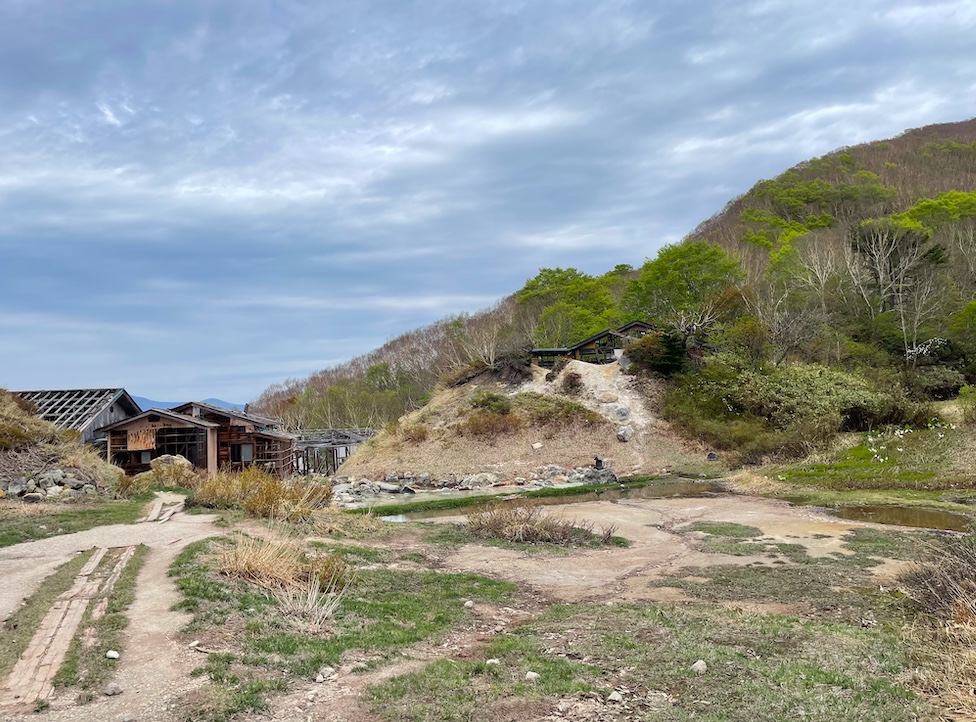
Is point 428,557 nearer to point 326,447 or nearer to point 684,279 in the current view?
point 326,447

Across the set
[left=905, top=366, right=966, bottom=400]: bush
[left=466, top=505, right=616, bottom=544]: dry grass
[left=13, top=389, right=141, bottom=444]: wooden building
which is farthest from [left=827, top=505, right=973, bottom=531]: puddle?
[left=13, top=389, right=141, bottom=444]: wooden building

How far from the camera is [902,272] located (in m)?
41.5

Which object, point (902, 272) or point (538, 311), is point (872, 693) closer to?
point (902, 272)

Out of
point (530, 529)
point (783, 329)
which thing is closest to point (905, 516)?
point (530, 529)

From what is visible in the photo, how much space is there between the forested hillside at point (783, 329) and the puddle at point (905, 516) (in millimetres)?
10354

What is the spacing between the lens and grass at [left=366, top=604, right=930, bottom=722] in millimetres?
5234

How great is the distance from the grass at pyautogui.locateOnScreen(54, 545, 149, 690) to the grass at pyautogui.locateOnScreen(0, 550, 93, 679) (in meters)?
0.45

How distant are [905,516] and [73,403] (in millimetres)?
31571

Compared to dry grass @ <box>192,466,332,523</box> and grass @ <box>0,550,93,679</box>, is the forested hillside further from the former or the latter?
A: grass @ <box>0,550,93,679</box>

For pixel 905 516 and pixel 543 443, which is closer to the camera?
pixel 905 516

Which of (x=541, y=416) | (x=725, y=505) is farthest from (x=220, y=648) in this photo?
(x=541, y=416)

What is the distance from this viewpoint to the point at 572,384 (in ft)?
135

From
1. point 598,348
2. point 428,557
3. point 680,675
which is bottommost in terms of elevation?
point 428,557

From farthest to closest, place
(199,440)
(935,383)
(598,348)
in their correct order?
1. (598,348)
2. (935,383)
3. (199,440)
